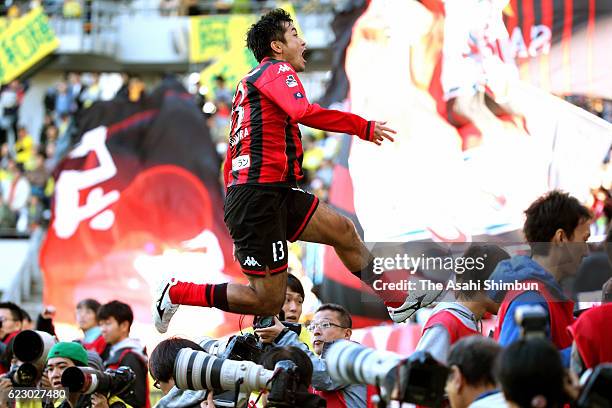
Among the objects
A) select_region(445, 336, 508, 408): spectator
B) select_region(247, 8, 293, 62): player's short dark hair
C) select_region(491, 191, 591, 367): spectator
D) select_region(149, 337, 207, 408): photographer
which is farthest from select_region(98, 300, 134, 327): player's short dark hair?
select_region(445, 336, 508, 408): spectator

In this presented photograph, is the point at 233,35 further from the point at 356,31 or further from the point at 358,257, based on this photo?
the point at 358,257

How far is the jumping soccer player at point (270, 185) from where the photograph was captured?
612 cm

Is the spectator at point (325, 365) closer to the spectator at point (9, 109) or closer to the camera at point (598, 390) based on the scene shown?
the camera at point (598, 390)

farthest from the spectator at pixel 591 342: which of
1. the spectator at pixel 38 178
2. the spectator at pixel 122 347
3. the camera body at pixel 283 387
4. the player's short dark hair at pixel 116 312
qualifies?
the spectator at pixel 38 178

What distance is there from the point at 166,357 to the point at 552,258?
6.68ft

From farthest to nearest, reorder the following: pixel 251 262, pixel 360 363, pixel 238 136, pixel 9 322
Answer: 1. pixel 9 322
2. pixel 238 136
3. pixel 251 262
4. pixel 360 363

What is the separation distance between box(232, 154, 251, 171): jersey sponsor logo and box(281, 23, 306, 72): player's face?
1.89 ft

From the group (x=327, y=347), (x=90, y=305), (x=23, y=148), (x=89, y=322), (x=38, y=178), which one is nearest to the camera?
(x=327, y=347)

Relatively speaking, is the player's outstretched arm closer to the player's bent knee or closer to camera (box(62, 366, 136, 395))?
the player's bent knee

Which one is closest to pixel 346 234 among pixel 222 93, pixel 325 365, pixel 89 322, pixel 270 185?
pixel 270 185

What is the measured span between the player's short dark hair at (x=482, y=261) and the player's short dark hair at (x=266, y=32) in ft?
5.15

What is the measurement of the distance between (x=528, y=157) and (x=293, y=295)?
5.96 feet

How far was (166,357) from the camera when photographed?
6.08 metres

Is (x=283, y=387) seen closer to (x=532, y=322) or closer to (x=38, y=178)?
(x=532, y=322)
